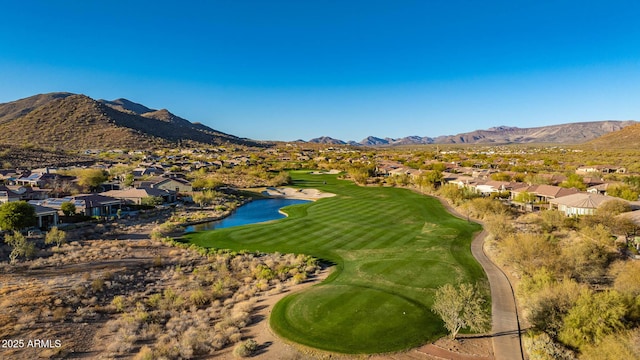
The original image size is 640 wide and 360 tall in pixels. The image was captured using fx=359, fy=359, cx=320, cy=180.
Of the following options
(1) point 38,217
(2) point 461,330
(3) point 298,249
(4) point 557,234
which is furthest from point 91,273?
(4) point 557,234

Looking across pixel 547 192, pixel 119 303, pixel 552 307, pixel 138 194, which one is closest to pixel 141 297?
pixel 119 303

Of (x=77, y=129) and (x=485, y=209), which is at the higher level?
(x=77, y=129)

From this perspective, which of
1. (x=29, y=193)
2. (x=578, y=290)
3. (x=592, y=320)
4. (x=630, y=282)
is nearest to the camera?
(x=592, y=320)

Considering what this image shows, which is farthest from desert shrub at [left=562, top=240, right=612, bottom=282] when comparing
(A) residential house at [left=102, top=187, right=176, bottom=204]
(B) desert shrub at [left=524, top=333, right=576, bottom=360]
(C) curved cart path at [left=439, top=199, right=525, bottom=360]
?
(A) residential house at [left=102, top=187, right=176, bottom=204]

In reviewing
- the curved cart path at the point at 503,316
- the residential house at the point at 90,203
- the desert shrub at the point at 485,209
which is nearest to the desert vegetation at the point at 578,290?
the curved cart path at the point at 503,316

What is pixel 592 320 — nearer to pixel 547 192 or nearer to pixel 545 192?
pixel 547 192

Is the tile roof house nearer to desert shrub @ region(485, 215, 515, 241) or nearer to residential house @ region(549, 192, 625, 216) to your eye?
residential house @ region(549, 192, 625, 216)

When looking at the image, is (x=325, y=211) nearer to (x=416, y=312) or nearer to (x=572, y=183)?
(x=416, y=312)
